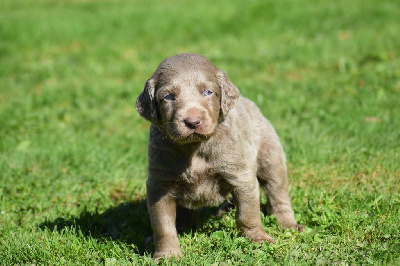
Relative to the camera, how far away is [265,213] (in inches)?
209

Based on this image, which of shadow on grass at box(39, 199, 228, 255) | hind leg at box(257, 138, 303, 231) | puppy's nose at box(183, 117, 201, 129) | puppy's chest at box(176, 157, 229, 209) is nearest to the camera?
puppy's nose at box(183, 117, 201, 129)

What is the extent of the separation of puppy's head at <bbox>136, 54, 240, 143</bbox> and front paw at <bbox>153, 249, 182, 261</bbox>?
1003 millimetres

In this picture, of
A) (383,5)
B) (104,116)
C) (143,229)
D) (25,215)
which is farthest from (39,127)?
(383,5)

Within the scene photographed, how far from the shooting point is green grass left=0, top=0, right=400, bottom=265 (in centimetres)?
455

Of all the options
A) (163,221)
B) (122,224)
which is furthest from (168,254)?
(122,224)

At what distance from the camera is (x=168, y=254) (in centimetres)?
430

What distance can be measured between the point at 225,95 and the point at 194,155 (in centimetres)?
59

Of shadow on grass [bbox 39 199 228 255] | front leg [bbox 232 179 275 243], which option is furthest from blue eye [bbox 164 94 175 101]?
shadow on grass [bbox 39 199 228 255]

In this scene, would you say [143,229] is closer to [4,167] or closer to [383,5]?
[4,167]

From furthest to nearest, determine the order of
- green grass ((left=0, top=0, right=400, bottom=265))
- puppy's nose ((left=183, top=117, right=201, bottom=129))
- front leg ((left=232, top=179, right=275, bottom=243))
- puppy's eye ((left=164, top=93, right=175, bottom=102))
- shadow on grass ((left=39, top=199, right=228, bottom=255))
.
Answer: shadow on grass ((left=39, top=199, right=228, bottom=255)) → green grass ((left=0, top=0, right=400, bottom=265)) → front leg ((left=232, top=179, right=275, bottom=243)) → puppy's eye ((left=164, top=93, right=175, bottom=102)) → puppy's nose ((left=183, top=117, right=201, bottom=129))

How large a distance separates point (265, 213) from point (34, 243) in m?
2.31

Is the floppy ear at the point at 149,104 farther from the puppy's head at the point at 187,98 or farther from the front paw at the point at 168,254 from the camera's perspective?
the front paw at the point at 168,254

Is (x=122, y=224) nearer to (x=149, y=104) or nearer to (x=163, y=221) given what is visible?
(x=163, y=221)

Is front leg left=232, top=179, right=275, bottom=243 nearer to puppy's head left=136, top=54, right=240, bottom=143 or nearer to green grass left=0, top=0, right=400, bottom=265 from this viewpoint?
green grass left=0, top=0, right=400, bottom=265
